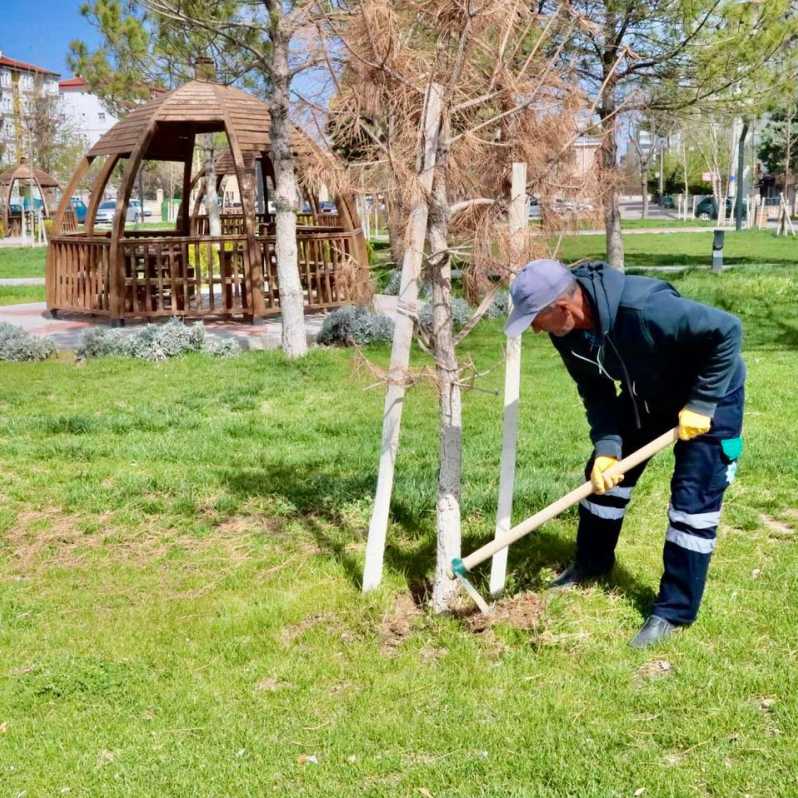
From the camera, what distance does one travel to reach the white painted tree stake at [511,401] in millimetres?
3824

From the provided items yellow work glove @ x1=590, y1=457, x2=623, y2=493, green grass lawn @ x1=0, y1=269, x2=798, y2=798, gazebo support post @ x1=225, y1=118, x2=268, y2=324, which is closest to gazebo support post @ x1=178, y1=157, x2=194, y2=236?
gazebo support post @ x1=225, y1=118, x2=268, y2=324

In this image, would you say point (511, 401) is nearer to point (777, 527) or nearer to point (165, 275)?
point (777, 527)

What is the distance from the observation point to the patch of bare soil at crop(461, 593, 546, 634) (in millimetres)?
3908

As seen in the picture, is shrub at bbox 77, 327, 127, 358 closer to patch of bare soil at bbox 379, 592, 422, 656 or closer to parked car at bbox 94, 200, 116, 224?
patch of bare soil at bbox 379, 592, 422, 656

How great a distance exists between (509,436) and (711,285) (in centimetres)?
1171

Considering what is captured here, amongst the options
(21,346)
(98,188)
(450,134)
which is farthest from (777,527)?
(98,188)

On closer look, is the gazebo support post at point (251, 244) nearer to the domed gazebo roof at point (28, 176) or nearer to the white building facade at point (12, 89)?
the domed gazebo roof at point (28, 176)

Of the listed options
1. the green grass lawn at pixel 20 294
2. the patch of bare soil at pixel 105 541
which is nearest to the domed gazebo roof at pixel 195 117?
the green grass lawn at pixel 20 294

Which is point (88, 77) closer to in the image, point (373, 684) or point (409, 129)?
point (409, 129)

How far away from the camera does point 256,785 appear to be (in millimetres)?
2986

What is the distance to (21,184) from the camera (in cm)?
4609

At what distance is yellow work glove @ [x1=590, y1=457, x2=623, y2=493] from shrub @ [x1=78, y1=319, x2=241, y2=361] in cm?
773

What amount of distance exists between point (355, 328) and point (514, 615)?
7628 mm

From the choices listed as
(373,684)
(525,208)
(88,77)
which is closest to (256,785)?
(373,684)
